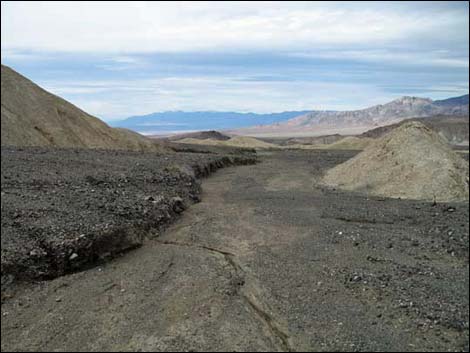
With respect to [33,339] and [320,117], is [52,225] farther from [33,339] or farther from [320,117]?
[320,117]

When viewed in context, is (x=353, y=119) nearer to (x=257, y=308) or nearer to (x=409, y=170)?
(x=409, y=170)

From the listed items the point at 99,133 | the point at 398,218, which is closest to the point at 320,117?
the point at 99,133

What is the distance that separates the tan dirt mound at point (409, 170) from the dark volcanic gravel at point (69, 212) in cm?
598

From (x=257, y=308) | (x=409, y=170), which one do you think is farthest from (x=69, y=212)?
(x=409, y=170)

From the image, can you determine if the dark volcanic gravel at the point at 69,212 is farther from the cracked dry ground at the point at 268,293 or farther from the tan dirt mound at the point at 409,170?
the tan dirt mound at the point at 409,170

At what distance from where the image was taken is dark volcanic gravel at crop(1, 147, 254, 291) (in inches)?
205

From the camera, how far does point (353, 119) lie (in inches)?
6329

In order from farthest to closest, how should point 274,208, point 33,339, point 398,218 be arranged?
1. point 274,208
2. point 398,218
3. point 33,339

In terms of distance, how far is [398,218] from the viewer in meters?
9.05

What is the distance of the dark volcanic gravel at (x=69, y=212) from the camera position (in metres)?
5.21

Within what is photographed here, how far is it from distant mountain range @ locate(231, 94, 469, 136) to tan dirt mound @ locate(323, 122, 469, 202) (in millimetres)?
107948

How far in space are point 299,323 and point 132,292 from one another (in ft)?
6.29

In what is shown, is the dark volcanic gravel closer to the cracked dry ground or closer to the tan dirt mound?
the cracked dry ground

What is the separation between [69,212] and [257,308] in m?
2.87
